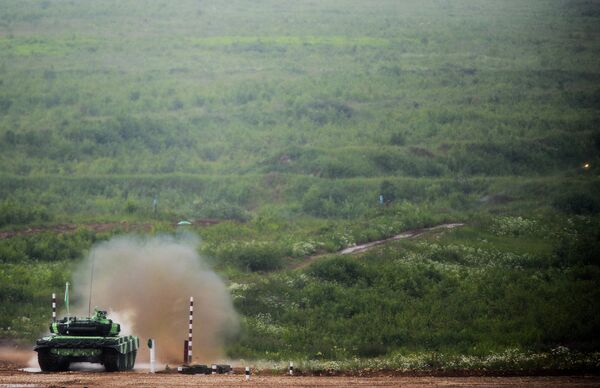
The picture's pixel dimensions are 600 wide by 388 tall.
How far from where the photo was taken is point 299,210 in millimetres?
65375

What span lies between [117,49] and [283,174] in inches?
1558

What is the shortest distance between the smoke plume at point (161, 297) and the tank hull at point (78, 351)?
466 cm

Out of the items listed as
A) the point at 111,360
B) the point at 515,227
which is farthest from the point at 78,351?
the point at 515,227

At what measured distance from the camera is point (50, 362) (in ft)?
86.8

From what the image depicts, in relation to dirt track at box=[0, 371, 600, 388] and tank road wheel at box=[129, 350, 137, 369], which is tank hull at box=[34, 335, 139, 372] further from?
tank road wheel at box=[129, 350, 137, 369]

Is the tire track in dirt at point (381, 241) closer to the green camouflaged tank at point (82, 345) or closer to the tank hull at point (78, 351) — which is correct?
the green camouflaged tank at point (82, 345)

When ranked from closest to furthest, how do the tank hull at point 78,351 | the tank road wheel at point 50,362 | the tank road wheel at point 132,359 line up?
the tank hull at point 78,351 < the tank road wheel at point 50,362 < the tank road wheel at point 132,359

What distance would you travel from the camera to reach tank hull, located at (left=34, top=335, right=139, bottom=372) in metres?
26.0

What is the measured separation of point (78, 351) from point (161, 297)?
874 cm

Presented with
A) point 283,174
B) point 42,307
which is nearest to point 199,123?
point 283,174

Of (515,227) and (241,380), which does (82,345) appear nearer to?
(241,380)

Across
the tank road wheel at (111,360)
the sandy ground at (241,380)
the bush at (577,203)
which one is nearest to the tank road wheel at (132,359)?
the sandy ground at (241,380)

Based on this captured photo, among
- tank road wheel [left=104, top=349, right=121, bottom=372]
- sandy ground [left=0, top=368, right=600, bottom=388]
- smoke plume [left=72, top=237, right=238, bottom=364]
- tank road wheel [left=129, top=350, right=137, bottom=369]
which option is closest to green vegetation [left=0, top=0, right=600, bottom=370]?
smoke plume [left=72, top=237, right=238, bottom=364]

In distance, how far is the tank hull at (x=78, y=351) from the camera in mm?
26031
